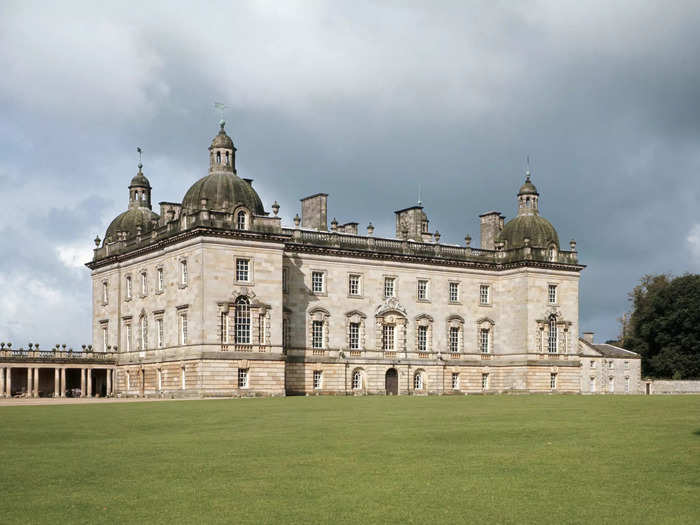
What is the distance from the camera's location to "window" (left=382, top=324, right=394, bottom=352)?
2562 inches

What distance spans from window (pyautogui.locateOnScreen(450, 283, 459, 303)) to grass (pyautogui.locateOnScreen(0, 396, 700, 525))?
136ft

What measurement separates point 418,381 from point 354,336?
6.19m

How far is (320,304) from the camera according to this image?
62.1 meters

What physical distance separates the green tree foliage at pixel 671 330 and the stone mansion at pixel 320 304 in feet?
18.3

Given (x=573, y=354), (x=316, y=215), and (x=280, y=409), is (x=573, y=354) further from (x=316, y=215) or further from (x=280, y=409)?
(x=280, y=409)

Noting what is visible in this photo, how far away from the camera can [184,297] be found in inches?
2233

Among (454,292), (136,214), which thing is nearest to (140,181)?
(136,214)

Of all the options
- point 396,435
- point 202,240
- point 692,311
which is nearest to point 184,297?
point 202,240

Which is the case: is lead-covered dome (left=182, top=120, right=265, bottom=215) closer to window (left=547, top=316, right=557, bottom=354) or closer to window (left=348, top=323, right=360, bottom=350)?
window (left=348, top=323, right=360, bottom=350)

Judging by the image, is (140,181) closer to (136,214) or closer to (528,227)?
(136,214)

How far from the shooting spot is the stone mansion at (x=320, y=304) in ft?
183

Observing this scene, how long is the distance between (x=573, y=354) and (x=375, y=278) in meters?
17.2

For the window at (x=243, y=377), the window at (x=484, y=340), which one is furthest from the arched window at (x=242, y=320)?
the window at (x=484, y=340)

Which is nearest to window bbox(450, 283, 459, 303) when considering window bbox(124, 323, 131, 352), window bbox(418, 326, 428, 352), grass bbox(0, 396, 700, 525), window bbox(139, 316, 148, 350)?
window bbox(418, 326, 428, 352)
